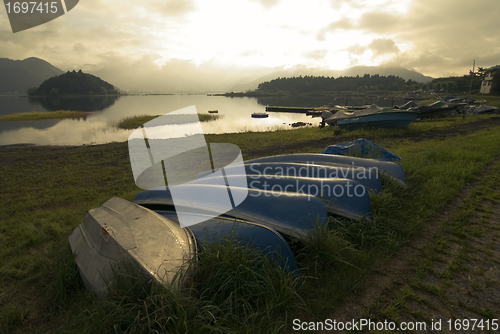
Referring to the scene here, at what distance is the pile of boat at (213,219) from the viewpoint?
2293 millimetres

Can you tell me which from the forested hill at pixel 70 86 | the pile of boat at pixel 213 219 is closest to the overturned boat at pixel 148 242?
the pile of boat at pixel 213 219

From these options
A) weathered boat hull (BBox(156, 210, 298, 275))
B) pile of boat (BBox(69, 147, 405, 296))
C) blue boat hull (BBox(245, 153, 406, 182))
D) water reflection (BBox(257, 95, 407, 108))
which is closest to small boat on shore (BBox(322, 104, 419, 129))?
blue boat hull (BBox(245, 153, 406, 182))

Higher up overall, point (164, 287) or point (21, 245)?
point (164, 287)

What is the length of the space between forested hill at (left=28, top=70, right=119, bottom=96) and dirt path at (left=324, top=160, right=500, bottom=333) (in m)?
130

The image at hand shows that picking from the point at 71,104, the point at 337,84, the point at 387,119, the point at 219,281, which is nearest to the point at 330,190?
the point at 219,281

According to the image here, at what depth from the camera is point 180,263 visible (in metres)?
2.24

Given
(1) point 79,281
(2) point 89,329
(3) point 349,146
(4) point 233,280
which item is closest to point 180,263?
(4) point 233,280

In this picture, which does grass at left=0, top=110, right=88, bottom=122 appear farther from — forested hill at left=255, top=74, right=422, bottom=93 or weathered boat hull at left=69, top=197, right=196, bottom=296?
forested hill at left=255, top=74, right=422, bottom=93

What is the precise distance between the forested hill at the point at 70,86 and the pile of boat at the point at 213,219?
128 meters

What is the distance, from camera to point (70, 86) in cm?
11106

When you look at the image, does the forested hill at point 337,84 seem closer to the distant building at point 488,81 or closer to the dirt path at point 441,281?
the distant building at point 488,81

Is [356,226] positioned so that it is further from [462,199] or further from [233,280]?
[462,199]

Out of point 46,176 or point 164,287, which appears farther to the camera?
point 46,176

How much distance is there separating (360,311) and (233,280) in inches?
42.6
